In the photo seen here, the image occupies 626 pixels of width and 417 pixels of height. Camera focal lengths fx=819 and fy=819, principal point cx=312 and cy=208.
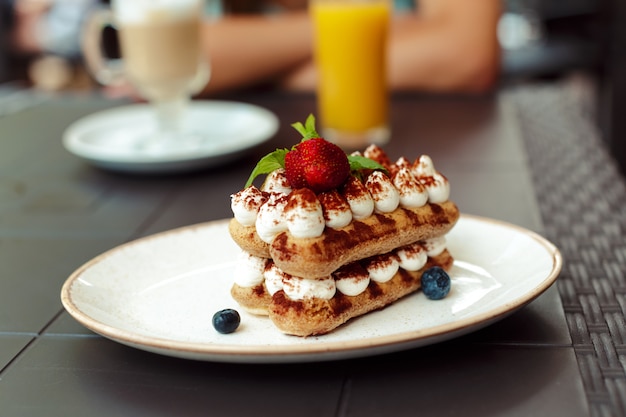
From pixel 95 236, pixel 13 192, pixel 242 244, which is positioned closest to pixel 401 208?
pixel 242 244

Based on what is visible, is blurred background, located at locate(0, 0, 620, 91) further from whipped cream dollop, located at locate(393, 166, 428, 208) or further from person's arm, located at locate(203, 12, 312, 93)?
whipped cream dollop, located at locate(393, 166, 428, 208)

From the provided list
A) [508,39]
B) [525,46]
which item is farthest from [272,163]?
[508,39]

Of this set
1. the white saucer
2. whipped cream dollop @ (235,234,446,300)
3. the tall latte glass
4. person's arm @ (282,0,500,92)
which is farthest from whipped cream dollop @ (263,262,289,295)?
person's arm @ (282,0,500,92)

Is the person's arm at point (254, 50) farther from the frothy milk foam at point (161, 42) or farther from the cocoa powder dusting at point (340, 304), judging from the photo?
the cocoa powder dusting at point (340, 304)

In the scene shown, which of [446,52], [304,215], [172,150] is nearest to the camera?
[304,215]

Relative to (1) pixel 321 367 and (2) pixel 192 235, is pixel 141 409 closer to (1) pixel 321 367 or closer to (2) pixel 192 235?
(1) pixel 321 367

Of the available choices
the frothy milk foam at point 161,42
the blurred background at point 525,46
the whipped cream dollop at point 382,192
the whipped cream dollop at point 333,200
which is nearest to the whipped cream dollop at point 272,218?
the whipped cream dollop at point 333,200

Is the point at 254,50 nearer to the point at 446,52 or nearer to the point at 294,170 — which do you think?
the point at 446,52
